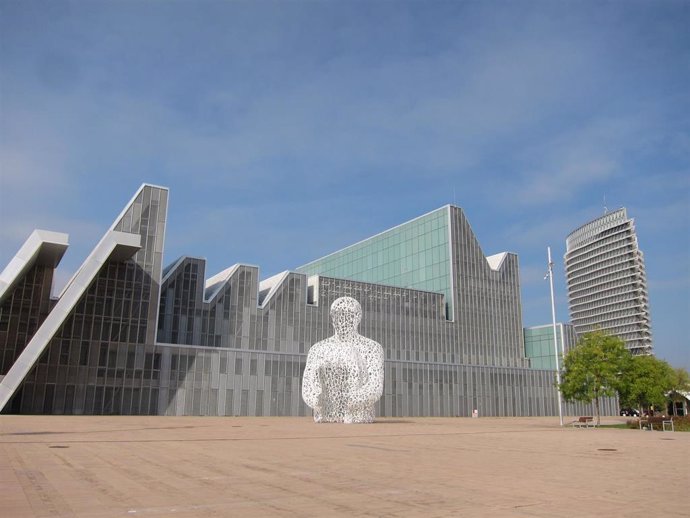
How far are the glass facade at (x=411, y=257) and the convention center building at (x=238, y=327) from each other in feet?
0.73

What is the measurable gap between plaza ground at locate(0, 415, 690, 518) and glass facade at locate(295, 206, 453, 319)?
2411 inches

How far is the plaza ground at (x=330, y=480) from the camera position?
832 cm

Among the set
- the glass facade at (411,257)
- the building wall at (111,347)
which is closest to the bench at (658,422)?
the building wall at (111,347)

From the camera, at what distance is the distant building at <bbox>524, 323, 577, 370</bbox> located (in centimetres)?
7969

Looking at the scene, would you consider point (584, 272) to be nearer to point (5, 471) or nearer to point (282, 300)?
point (282, 300)

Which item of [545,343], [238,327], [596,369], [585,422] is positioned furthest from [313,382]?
[545,343]

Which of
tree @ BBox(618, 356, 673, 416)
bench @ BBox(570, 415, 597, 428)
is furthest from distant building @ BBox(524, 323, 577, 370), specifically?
bench @ BBox(570, 415, 597, 428)

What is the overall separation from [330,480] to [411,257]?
243 feet

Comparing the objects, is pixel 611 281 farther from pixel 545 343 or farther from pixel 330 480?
pixel 330 480

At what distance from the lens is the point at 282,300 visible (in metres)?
65.5

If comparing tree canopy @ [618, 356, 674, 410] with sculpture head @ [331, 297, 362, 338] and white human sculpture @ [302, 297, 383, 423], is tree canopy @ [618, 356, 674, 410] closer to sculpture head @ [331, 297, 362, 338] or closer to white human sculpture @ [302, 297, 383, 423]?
white human sculpture @ [302, 297, 383, 423]

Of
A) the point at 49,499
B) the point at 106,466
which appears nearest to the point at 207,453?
the point at 106,466

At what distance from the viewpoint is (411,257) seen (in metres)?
84.4

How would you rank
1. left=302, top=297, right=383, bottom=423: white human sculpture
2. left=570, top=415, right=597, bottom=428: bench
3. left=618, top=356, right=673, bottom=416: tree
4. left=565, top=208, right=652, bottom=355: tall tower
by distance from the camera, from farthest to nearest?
left=565, top=208, right=652, bottom=355: tall tower, left=618, top=356, right=673, bottom=416: tree, left=570, top=415, right=597, bottom=428: bench, left=302, top=297, right=383, bottom=423: white human sculpture
